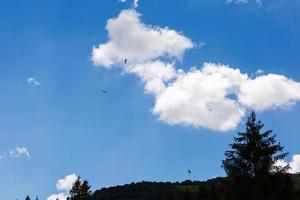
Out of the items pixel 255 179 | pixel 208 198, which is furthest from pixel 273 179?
pixel 208 198

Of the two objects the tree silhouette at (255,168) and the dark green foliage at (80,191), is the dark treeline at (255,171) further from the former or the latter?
the dark green foliage at (80,191)

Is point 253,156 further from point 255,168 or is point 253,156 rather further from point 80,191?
point 80,191

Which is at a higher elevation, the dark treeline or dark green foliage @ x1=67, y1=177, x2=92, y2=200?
dark green foliage @ x1=67, y1=177, x2=92, y2=200

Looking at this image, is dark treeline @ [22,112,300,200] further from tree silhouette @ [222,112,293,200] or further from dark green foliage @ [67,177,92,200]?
dark green foliage @ [67,177,92,200]

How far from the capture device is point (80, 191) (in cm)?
5338

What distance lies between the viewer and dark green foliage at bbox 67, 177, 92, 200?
53.2m

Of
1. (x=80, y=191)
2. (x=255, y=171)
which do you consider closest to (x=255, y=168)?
(x=255, y=171)

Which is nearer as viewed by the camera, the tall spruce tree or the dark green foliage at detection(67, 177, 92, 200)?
the tall spruce tree

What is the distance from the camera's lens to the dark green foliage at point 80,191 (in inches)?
2095

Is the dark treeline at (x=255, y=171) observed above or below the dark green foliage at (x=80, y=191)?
below

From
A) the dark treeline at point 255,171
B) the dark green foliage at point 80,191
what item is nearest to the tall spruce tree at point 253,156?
the dark treeline at point 255,171

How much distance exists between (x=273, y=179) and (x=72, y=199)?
1098 inches

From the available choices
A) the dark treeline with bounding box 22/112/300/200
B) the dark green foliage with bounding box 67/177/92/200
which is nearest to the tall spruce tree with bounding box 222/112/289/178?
the dark treeline with bounding box 22/112/300/200

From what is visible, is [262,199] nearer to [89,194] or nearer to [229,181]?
[229,181]
